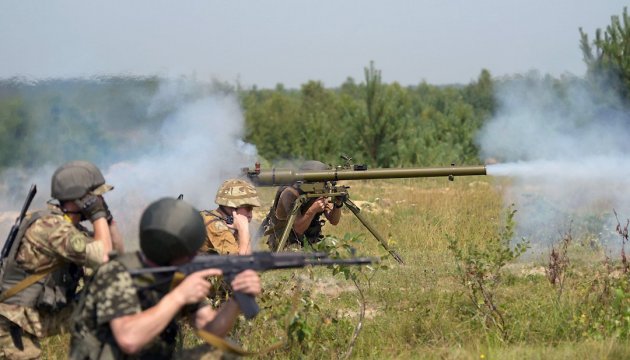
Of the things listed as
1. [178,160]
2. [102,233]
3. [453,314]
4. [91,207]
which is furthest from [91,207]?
[178,160]

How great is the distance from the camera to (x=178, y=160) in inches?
422

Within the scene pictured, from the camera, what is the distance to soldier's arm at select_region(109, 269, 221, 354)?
10.8ft

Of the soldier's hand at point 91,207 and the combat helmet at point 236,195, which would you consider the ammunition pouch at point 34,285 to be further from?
the combat helmet at point 236,195

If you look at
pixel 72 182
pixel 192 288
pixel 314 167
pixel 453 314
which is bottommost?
pixel 453 314

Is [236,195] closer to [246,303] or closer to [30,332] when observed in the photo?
[30,332]

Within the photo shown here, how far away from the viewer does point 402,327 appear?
5.90 m

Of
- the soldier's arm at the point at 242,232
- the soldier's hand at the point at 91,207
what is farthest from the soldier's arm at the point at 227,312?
the soldier's arm at the point at 242,232

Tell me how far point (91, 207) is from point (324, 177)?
4.32 metres

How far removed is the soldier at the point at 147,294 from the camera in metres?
3.31

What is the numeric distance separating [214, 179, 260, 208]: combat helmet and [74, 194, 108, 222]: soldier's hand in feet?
5.83

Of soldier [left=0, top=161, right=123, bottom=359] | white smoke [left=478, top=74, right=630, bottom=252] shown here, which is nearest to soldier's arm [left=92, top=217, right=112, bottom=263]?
soldier [left=0, top=161, right=123, bottom=359]

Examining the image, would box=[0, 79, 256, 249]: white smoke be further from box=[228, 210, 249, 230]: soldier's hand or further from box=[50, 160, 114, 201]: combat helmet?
box=[50, 160, 114, 201]: combat helmet

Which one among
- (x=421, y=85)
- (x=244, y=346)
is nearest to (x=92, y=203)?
(x=244, y=346)

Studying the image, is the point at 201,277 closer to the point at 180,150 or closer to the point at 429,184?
the point at 180,150
